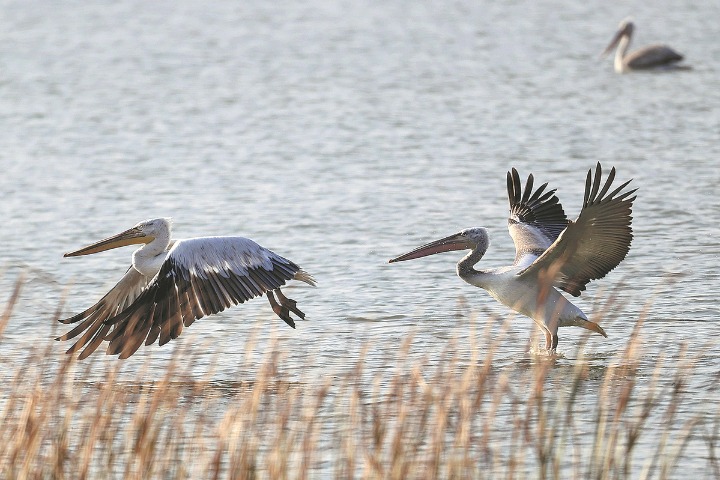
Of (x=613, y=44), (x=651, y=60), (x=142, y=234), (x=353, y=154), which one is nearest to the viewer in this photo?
(x=142, y=234)

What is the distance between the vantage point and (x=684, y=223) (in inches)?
382

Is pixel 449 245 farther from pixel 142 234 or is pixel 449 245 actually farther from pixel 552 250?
pixel 142 234

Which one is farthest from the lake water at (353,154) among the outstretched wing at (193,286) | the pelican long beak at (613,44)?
the outstretched wing at (193,286)

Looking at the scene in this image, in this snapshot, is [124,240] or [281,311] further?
[124,240]

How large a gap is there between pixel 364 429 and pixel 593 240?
207cm

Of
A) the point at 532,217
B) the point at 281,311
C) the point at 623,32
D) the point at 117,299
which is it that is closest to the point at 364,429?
the point at 281,311

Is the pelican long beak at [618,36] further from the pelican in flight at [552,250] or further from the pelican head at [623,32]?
the pelican in flight at [552,250]

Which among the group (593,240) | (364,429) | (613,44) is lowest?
(613,44)

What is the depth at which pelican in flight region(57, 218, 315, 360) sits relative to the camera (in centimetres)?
629

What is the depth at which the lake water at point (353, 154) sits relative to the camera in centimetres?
762

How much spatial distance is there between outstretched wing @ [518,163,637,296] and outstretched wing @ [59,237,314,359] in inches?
51.3

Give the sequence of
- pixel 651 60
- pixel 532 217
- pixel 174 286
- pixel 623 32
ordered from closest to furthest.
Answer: pixel 174 286 < pixel 532 217 < pixel 651 60 < pixel 623 32

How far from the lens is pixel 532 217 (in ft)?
25.0

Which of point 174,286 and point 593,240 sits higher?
point 593,240
